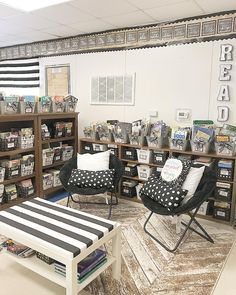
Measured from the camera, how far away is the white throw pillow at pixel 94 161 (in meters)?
3.41

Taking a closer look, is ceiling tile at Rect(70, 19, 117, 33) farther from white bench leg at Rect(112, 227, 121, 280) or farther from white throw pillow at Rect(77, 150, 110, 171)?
white bench leg at Rect(112, 227, 121, 280)

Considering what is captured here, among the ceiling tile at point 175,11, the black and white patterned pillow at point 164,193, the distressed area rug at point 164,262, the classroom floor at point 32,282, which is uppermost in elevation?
the ceiling tile at point 175,11

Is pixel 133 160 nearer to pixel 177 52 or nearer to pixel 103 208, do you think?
pixel 103 208

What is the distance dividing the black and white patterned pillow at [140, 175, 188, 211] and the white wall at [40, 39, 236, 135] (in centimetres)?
120

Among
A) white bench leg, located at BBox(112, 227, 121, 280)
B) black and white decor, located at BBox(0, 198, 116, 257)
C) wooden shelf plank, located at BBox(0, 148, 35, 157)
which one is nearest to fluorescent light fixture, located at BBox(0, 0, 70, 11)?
wooden shelf plank, located at BBox(0, 148, 35, 157)

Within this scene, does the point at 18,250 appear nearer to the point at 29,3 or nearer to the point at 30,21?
the point at 29,3

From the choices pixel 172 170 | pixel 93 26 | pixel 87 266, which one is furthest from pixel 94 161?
pixel 93 26

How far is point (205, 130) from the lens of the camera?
3205mm

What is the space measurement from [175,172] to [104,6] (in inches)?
80.4

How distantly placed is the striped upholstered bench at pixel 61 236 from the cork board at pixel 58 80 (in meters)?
2.78

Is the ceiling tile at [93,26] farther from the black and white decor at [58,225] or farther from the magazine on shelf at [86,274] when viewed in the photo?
the magazine on shelf at [86,274]

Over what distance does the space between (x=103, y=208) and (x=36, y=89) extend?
2833 millimetres

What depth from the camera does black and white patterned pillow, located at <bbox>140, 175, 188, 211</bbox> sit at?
2528 millimetres

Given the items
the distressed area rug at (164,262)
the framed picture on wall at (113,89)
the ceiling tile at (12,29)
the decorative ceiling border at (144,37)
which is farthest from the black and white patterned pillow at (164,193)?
the ceiling tile at (12,29)
